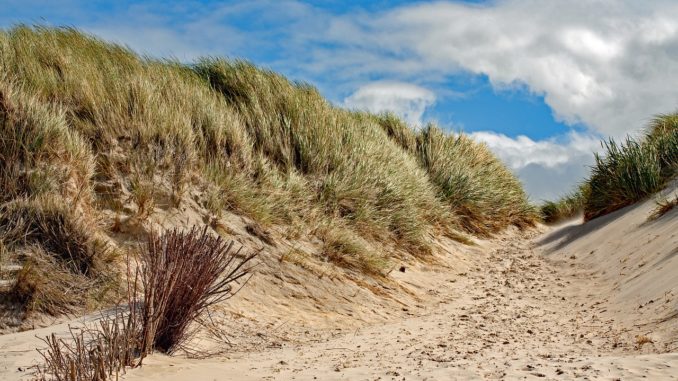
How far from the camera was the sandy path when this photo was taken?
5.91 m

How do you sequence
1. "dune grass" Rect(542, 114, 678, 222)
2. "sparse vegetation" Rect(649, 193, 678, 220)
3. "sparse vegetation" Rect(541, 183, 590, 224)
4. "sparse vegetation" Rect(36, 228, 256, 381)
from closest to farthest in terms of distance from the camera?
1. "sparse vegetation" Rect(36, 228, 256, 381)
2. "sparse vegetation" Rect(649, 193, 678, 220)
3. "dune grass" Rect(542, 114, 678, 222)
4. "sparse vegetation" Rect(541, 183, 590, 224)

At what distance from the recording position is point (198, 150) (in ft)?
33.8

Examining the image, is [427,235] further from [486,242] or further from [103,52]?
[103,52]

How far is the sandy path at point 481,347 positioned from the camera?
591 centimetres

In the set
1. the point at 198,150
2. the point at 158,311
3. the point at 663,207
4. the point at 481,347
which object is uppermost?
the point at 198,150

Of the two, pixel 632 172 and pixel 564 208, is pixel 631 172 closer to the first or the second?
pixel 632 172

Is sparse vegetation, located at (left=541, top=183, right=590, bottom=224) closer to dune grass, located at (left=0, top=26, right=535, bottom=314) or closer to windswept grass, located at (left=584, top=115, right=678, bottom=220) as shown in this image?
windswept grass, located at (left=584, top=115, right=678, bottom=220)

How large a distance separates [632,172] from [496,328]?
21.0 ft

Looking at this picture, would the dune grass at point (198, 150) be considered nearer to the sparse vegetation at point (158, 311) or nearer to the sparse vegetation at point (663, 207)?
the sparse vegetation at point (158, 311)

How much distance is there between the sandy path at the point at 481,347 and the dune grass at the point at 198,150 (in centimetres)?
158

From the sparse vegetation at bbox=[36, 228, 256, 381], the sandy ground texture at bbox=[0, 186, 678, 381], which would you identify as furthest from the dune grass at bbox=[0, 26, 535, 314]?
the sparse vegetation at bbox=[36, 228, 256, 381]

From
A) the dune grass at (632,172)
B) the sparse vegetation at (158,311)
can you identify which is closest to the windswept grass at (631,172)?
the dune grass at (632,172)

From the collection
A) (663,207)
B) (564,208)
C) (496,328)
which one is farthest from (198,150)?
(564,208)

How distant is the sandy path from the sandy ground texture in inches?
0.6
